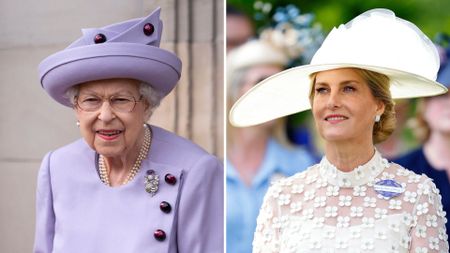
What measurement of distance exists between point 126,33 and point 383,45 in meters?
1.00

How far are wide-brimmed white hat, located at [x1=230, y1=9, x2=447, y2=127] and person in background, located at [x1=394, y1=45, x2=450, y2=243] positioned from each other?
0.11 feet

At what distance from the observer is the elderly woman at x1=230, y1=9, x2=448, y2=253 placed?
3.40 meters

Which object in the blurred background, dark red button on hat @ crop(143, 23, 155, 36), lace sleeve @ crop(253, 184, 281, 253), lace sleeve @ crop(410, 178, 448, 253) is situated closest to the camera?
lace sleeve @ crop(410, 178, 448, 253)

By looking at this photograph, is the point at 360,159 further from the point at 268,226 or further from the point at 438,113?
the point at 268,226

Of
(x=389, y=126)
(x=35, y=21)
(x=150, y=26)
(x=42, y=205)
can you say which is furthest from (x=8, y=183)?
(x=389, y=126)

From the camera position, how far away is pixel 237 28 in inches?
146

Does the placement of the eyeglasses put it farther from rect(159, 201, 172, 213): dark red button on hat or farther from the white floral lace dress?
the white floral lace dress

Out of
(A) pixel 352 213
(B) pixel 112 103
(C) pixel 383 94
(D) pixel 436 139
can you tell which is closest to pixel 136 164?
(B) pixel 112 103

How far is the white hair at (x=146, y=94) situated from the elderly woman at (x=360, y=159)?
55 cm

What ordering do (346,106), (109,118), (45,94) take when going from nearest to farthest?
(346,106)
(109,118)
(45,94)

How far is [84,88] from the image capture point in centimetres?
381

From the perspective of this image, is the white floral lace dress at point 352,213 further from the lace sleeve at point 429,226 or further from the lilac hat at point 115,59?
the lilac hat at point 115,59

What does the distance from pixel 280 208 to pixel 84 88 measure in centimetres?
89

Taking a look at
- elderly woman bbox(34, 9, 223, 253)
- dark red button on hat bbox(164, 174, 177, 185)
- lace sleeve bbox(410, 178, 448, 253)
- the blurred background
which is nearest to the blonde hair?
lace sleeve bbox(410, 178, 448, 253)
